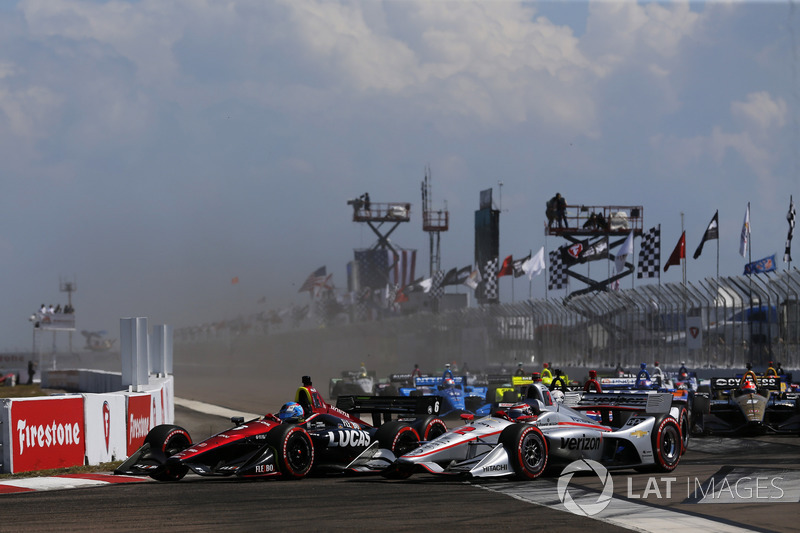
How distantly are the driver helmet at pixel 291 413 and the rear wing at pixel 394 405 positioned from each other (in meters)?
1.50

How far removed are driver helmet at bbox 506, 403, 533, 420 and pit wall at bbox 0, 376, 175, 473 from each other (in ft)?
20.9

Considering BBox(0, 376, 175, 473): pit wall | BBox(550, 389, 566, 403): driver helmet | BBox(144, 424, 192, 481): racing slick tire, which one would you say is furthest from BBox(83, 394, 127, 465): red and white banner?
BBox(550, 389, 566, 403): driver helmet

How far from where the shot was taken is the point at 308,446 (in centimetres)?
1350

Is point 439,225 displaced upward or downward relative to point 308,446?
upward

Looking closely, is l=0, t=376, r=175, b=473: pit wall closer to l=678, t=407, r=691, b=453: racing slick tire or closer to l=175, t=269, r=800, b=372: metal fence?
l=678, t=407, r=691, b=453: racing slick tire

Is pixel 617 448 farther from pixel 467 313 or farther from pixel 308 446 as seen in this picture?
pixel 467 313

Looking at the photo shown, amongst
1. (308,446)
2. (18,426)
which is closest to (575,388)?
(308,446)

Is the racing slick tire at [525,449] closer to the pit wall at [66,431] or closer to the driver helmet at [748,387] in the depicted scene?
the pit wall at [66,431]

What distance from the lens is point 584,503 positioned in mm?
10664

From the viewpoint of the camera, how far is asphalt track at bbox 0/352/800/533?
9.27m

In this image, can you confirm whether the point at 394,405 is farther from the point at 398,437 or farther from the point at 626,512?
the point at 626,512

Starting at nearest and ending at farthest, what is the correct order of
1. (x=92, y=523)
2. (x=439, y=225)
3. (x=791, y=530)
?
(x=791, y=530) → (x=92, y=523) → (x=439, y=225)

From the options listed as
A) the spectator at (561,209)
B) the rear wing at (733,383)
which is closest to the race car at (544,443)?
the rear wing at (733,383)

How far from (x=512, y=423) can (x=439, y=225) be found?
71.7 m
